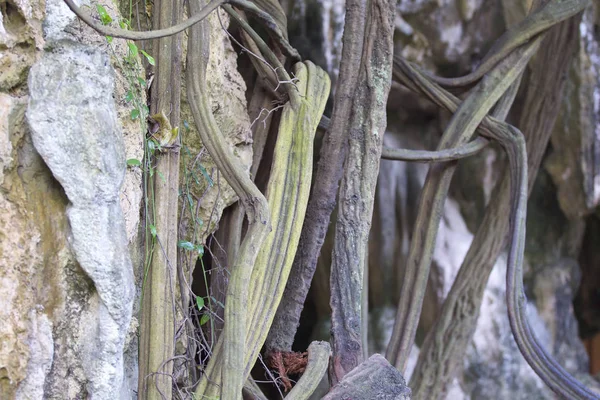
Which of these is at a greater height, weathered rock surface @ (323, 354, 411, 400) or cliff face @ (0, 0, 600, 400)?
cliff face @ (0, 0, 600, 400)

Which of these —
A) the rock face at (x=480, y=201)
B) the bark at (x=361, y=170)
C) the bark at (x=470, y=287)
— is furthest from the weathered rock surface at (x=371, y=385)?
the rock face at (x=480, y=201)

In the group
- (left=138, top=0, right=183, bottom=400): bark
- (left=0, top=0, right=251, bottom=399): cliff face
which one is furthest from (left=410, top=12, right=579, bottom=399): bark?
(left=0, top=0, right=251, bottom=399): cliff face

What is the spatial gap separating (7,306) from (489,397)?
1.69 meters

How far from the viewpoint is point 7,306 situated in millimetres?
627

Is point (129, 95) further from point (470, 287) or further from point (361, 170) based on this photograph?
point (470, 287)

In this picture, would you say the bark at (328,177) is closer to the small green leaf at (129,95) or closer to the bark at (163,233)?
the bark at (163,233)

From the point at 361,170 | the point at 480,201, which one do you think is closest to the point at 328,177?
the point at 361,170

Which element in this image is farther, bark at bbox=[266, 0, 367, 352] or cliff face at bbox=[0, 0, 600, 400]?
bark at bbox=[266, 0, 367, 352]

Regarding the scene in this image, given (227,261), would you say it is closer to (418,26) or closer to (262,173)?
(262,173)

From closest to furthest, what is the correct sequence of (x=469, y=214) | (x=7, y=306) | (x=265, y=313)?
1. (x=7, y=306)
2. (x=265, y=313)
3. (x=469, y=214)

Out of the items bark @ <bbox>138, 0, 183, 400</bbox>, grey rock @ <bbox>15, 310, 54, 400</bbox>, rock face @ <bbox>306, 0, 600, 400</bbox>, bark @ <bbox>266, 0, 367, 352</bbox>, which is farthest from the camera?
rock face @ <bbox>306, 0, 600, 400</bbox>

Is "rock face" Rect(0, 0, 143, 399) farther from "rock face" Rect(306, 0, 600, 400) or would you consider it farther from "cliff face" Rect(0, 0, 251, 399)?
"rock face" Rect(306, 0, 600, 400)

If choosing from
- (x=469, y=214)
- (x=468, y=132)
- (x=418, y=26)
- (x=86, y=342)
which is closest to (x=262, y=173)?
(x=468, y=132)

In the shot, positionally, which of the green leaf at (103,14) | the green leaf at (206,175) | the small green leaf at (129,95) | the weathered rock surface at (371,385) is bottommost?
the weathered rock surface at (371,385)
